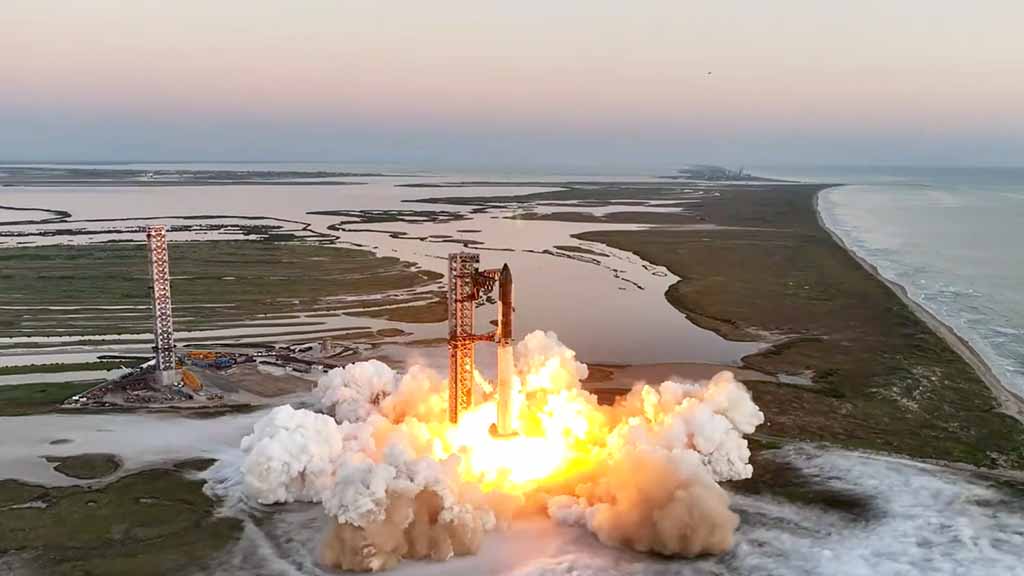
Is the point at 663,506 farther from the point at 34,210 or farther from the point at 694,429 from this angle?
the point at 34,210

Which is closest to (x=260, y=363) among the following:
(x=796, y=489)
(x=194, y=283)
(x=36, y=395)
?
(x=36, y=395)

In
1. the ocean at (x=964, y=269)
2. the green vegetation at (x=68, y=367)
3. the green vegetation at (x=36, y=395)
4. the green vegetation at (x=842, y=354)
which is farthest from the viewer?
the ocean at (x=964, y=269)

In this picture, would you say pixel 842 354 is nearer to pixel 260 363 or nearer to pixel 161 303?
pixel 260 363

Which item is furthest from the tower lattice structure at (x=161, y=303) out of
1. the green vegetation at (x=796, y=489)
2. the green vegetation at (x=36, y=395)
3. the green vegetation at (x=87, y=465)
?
the green vegetation at (x=796, y=489)

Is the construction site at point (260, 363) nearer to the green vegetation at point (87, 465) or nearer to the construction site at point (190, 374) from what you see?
the construction site at point (190, 374)

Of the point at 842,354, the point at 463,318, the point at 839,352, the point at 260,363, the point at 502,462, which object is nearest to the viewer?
the point at 502,462
